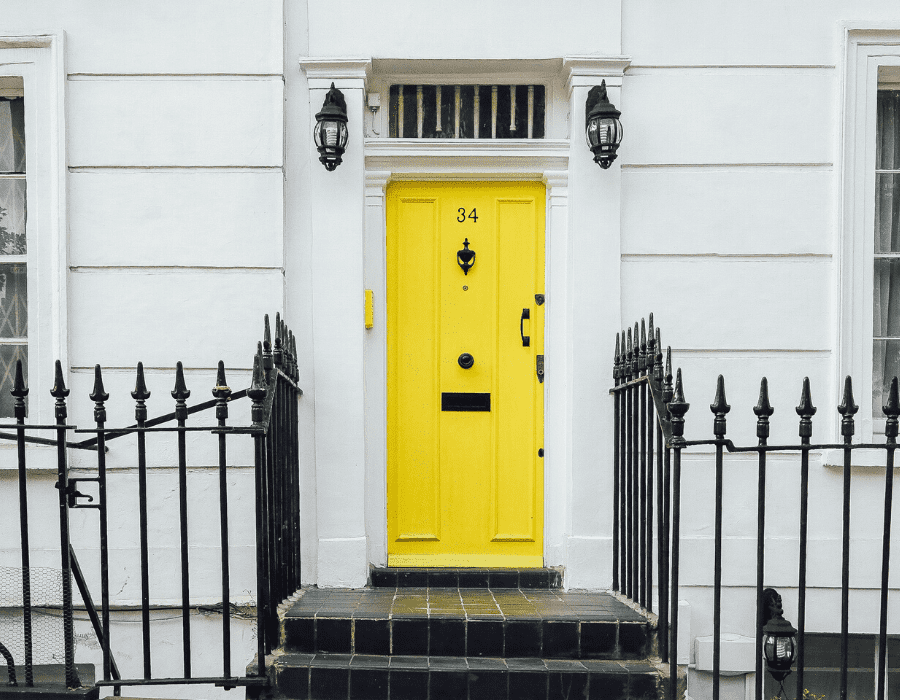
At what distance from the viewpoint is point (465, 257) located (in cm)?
456

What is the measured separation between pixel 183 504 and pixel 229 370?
1271 millimetres

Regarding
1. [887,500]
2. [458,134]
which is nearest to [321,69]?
[458,134]

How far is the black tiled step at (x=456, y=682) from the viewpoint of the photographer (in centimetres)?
341

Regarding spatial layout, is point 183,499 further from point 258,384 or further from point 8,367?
point 8,367

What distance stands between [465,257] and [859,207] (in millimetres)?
2087

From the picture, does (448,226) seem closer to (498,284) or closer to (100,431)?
(498,284)

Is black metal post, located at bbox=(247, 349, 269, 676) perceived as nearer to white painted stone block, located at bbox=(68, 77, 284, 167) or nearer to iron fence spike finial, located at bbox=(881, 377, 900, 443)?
white painted stone block, located at bbox=(68, 77, 284, 167)

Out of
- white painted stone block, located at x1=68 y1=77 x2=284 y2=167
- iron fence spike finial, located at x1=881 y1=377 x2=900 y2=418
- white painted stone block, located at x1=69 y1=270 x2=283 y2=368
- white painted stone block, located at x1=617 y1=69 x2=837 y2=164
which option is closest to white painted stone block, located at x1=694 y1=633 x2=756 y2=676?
iron fence spike finial, located at x1=881 y1=377 x2=900 y2=418

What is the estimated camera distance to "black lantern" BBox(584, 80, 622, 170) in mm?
4207

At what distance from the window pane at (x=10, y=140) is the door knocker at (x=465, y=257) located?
2414 mm

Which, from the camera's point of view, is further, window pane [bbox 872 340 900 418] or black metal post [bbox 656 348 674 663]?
window pane [bbox 872 340 900 418]

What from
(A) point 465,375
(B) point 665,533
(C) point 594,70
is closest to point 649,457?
(B) point 665,533

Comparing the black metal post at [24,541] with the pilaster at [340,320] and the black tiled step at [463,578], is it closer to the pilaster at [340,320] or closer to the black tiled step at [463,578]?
the pilaster at [340,320]

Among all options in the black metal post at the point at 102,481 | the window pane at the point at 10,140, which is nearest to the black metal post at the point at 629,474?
the black metal post at the point at 102,481
